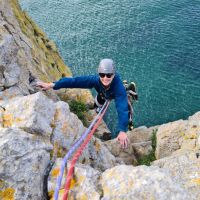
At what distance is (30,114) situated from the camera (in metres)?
10.6

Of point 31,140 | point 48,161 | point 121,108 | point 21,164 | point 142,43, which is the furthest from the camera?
point 142,43

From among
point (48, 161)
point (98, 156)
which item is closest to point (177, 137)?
point (98, 156)

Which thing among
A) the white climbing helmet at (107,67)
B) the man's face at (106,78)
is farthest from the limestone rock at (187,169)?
the white climbing helmet at (107,67)

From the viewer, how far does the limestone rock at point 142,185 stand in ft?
26.6

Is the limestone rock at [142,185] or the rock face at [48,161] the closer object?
the limestone rock at [142,185]

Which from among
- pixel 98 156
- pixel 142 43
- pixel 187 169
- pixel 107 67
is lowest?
pixel 142 43

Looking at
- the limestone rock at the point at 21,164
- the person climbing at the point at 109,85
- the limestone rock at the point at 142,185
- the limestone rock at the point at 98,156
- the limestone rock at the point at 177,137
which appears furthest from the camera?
the limestone rock at the point at 177,137

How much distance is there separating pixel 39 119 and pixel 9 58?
18.5ft

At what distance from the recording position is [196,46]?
47.7 m

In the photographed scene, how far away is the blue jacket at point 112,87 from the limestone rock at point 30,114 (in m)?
1.86

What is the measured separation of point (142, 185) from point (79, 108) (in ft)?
56.9

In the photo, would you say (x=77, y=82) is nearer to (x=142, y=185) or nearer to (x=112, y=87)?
(x=112, y=87)

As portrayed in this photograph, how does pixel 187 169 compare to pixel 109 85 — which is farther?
pixel 109 85

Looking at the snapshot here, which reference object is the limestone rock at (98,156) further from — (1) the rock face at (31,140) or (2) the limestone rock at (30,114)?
(2) the limestone rock at (30,114)
